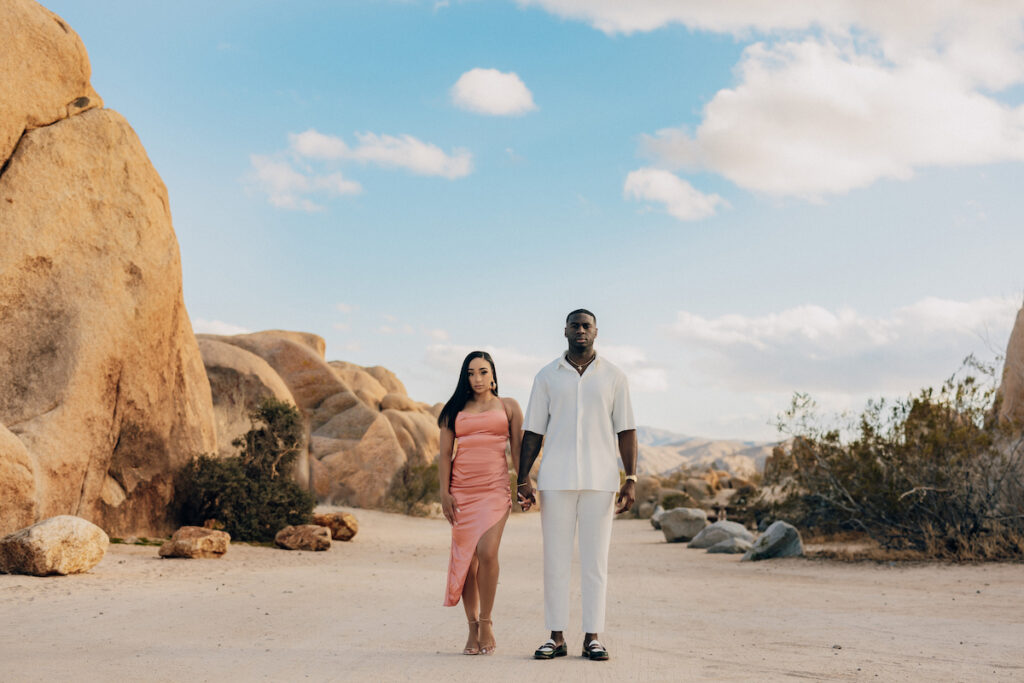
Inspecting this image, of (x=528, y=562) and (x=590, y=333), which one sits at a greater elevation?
(x=590, y=333)

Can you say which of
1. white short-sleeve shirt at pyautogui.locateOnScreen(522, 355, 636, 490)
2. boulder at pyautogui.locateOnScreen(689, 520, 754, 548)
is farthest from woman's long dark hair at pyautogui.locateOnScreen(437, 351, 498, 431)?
boulder at pyautogui.locateOnScreen(689, 520, 754, 548)

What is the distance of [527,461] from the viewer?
229 inches

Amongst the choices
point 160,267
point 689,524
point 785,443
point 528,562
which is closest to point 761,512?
point 689,524

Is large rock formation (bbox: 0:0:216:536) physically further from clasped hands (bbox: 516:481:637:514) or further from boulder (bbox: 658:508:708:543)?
boulder (bbox: 658:508:708:543)

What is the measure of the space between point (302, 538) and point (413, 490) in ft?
45.0

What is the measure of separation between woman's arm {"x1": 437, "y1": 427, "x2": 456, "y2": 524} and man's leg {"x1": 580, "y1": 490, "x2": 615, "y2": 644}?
909mm

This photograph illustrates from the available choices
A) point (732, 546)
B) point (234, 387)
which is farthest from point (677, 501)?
point (234, 387)

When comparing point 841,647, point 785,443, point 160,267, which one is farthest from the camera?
point 785,443

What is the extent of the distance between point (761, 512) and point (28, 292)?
680 inches

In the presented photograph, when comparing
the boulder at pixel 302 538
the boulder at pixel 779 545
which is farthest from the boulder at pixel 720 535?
the boulder at pixel 302 538

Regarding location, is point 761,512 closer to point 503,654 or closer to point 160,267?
point 160,267

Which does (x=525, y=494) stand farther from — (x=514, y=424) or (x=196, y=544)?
(x=196, y=544)

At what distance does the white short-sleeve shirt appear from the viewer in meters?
5.73

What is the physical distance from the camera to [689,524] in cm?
2047
